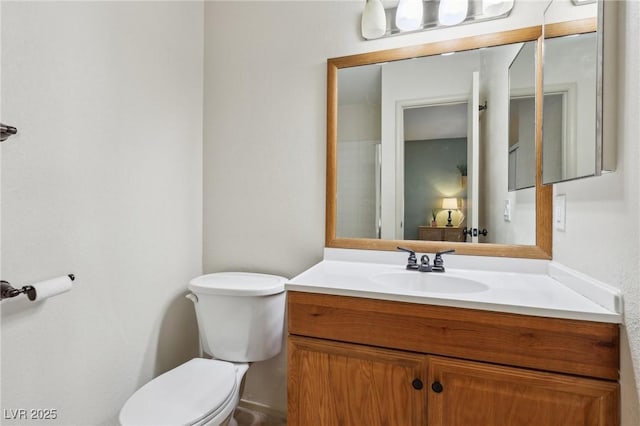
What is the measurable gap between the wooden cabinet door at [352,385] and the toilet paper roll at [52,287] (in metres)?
0.79

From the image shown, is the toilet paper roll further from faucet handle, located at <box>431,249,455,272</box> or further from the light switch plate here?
the light switch plate

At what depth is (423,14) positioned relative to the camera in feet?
4.83

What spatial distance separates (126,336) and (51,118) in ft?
3.06

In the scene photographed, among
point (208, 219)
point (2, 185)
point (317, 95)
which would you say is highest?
point (317, 95)

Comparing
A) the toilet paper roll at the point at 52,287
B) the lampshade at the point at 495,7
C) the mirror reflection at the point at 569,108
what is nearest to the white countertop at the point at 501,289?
the mirror reflection at the point at 569,108

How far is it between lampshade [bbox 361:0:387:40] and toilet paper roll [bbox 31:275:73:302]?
162 centimetres

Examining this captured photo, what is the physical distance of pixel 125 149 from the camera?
141 centimetres

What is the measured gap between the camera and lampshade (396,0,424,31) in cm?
146

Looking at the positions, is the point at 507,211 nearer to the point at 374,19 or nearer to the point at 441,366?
the point at 441,366

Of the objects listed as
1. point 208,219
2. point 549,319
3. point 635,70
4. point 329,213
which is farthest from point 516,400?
point 208,219

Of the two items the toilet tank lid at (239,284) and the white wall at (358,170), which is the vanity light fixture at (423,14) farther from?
the toilet tank lid at (239,284)

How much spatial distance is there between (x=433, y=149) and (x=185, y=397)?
1457 mm

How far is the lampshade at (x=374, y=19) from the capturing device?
→ 4.91 ft

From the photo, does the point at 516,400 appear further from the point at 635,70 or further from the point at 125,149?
the point at 125,149
